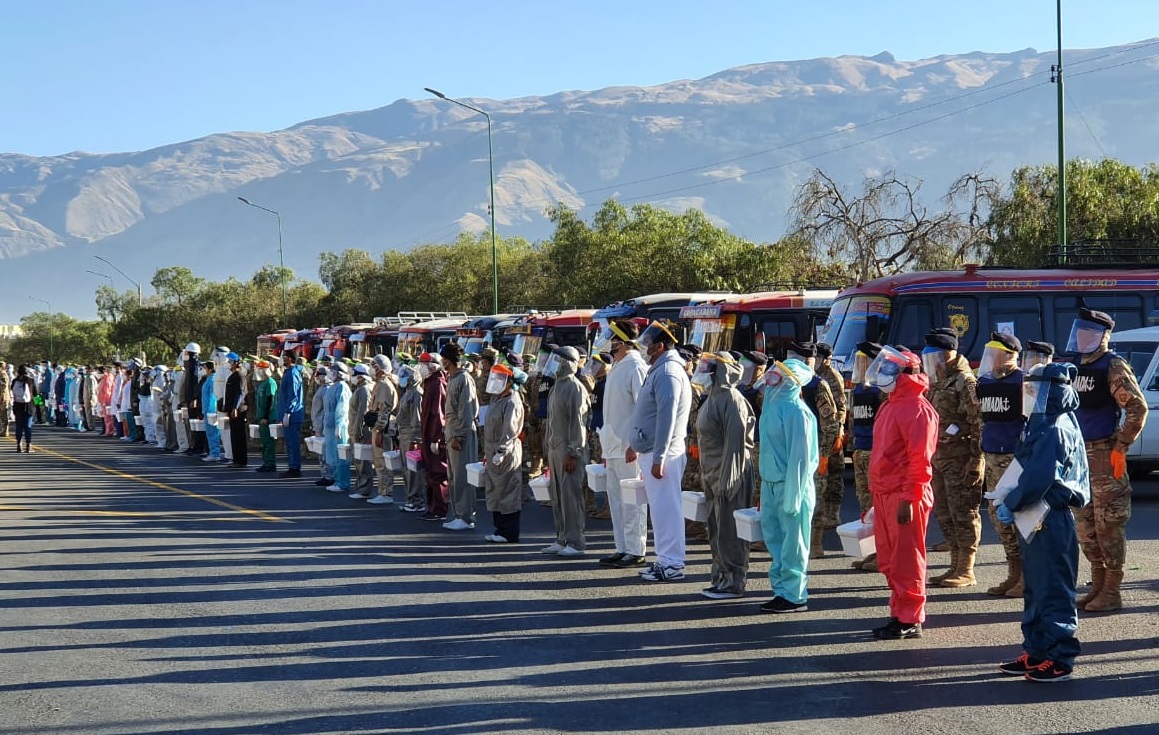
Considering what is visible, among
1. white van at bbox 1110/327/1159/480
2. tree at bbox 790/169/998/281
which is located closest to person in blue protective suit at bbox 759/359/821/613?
white van at bbox 1110/327/1159/480

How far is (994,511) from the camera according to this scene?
10562 millimetres

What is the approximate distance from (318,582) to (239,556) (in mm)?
1951

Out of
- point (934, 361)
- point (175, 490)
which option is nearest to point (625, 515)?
point (934, 361)

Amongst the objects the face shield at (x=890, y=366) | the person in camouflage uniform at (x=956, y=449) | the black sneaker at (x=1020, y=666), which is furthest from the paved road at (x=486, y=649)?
the face shield at (x=890, y=366)

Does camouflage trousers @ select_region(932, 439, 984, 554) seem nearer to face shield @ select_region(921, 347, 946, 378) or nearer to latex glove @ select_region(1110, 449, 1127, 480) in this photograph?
face shield @ select_region(921, 347, 946, 378)

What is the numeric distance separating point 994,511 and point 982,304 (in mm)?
11923

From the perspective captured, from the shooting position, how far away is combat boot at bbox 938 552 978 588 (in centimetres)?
1091

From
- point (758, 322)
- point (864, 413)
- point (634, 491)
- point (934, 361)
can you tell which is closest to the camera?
point (934, 361)

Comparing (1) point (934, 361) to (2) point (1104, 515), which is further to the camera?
(1) point (934, 361)

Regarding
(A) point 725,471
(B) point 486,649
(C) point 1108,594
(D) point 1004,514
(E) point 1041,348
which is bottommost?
(B) point 486,649

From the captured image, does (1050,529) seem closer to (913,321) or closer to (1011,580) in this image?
(1011,580)

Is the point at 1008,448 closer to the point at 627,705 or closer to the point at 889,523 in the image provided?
the point at 889,523

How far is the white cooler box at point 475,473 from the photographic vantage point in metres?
13.9

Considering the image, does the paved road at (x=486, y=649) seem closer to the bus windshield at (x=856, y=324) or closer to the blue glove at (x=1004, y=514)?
the blue glove at (x=1004, y=514)
